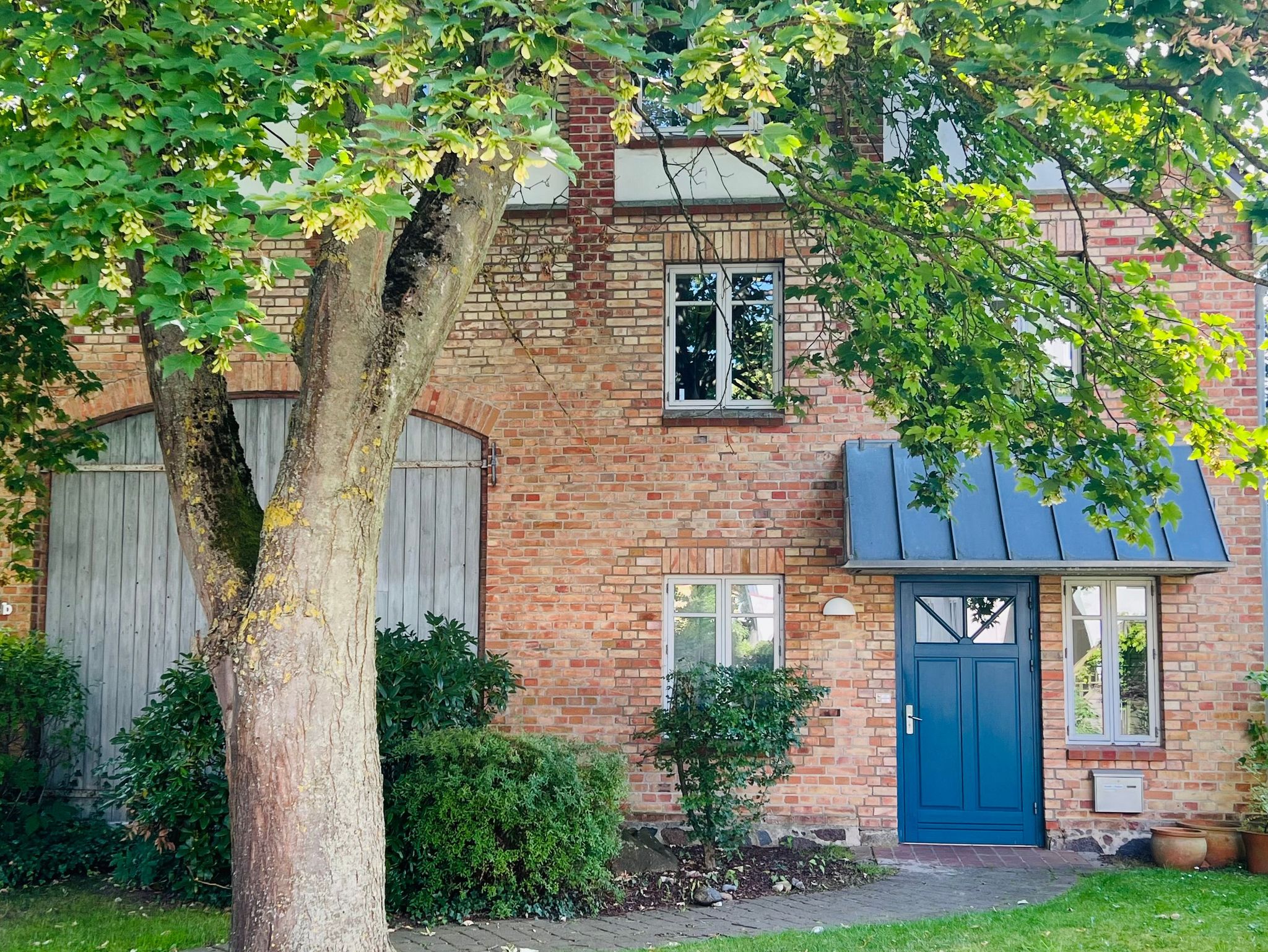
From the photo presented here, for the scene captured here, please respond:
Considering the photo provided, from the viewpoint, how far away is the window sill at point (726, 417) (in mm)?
9664

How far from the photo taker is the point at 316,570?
483 cm

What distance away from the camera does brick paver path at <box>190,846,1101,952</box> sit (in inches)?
271

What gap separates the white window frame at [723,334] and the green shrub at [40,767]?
5844 millimetres

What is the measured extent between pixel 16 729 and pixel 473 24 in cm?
767

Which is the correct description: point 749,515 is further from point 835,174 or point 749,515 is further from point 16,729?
point 16,729

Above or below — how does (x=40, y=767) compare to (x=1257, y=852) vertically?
above

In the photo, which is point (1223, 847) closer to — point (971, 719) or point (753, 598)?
point (971, 719)

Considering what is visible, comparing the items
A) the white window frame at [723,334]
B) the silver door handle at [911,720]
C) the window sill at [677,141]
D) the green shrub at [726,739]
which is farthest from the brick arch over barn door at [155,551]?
the silver door handle at [911,720]

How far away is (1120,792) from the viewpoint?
9.18 m

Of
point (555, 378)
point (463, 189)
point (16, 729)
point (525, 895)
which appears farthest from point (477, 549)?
point (463, 189)

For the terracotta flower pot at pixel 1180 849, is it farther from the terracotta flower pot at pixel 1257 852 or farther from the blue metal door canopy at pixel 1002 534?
the blue metal door canopy at pixel 1002 534

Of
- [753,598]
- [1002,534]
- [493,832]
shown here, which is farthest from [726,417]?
[493,832]

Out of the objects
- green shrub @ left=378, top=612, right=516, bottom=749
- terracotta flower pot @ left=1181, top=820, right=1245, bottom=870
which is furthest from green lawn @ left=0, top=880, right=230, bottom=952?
terracotta flower pot @ left=1181, top=820, right=1245, bottom=870

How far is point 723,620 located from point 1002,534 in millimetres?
2490
